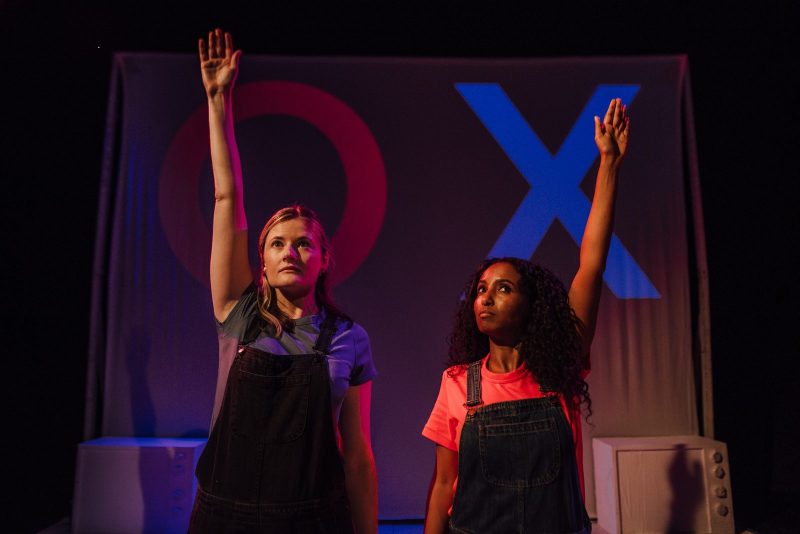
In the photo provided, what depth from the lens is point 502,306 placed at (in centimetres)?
174

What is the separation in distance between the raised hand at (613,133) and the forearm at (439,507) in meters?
1.25

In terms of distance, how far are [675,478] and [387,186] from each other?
8.31ft

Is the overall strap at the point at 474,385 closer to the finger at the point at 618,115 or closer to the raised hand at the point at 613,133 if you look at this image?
the raised hand at the point at 613,133

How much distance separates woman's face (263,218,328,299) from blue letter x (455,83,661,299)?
185 centimetres

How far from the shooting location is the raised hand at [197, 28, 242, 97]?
6.49 ft

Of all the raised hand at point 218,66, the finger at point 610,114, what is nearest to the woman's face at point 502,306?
the finger at point 610,114

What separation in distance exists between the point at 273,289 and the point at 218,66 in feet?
2.93

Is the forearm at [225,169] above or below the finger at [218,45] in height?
below

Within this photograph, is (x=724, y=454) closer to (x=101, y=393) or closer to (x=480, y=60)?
(x=480, y=60)

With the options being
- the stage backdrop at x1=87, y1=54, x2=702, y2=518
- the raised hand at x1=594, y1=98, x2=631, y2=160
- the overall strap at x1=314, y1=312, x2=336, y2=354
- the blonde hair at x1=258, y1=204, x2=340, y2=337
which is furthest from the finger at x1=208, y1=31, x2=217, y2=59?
the stage backdrop at x1=87, y1=54, x2=702, y2=518

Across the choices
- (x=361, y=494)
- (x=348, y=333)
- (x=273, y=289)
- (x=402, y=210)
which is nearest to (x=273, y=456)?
(x=361, y=494)

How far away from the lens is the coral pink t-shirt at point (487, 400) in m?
1.69

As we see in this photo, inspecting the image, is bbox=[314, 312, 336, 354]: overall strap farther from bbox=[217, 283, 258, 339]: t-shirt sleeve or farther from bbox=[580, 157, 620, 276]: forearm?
bbox=[580, 157, 620, 276]: forearm

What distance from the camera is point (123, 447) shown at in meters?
3.10
